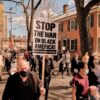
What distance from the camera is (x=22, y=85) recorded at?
7.04 metres

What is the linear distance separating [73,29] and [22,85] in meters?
47.7

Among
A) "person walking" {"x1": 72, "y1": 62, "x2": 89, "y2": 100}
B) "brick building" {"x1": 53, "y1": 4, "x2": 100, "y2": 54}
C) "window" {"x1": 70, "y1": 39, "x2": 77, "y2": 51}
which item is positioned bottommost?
"person walking" {"x1": 72, "y1": 62, "x2": 89, "y2": 100}

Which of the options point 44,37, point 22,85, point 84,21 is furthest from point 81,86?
point 84,21

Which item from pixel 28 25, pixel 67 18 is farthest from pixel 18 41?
pixel 28 25

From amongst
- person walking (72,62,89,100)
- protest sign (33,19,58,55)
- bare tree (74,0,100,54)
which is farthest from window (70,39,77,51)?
person walking (72,62,89,100)

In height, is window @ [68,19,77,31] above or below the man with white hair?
above

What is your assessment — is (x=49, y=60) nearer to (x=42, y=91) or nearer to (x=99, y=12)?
(x=42, y=91)

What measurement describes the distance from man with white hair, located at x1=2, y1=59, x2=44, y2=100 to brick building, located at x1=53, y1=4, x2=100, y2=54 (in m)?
40.5

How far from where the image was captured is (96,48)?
47.3 metres

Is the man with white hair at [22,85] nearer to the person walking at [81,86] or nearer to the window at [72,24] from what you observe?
the person walking at [81,86]

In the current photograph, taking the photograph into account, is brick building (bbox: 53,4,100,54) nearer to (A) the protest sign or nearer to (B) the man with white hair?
(A) the protest sign

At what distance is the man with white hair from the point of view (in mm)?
7035

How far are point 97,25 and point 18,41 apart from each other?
7136cm

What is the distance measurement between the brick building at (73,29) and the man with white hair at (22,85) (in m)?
40.5
